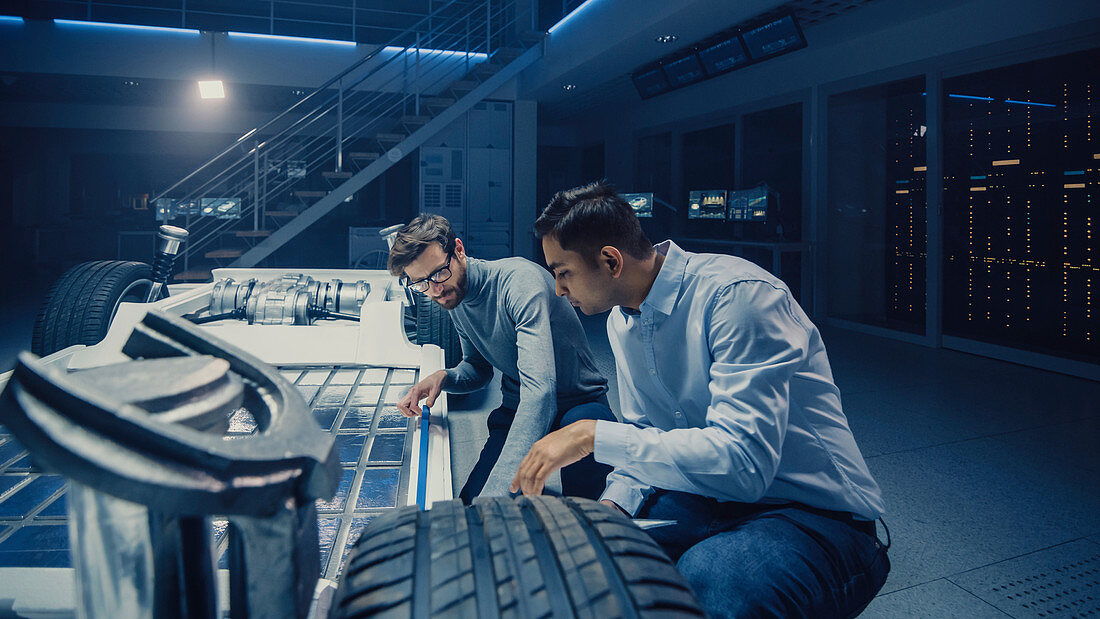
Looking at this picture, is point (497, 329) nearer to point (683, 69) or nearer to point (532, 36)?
point (683, 69)

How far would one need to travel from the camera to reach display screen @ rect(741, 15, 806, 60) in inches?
220

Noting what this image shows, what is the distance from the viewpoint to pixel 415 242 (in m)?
2.14

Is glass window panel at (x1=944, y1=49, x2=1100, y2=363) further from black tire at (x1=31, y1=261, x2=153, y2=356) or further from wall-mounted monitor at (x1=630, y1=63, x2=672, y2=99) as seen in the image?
black tire at (x1=31, y1=261, x2=153, y2=356)

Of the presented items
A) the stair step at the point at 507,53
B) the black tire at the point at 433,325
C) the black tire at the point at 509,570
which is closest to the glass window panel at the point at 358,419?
the black tire at the point at 509,570

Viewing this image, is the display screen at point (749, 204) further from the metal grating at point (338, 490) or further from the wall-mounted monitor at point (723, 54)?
the metal grating at point (338, 490)

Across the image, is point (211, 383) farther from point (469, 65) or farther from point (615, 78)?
point (469, 65)

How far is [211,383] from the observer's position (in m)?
0.42

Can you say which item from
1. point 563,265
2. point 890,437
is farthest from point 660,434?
point 890,437

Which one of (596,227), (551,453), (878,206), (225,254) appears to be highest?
(878,206)

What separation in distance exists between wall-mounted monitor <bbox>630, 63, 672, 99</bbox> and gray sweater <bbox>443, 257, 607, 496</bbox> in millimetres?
5837

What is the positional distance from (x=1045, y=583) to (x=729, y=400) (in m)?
1.50

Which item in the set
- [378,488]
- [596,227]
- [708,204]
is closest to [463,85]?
[708,204]

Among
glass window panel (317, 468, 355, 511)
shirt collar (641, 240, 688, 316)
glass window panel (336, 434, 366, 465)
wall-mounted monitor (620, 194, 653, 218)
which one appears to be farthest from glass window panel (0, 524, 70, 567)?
wall-mounted monitor (620, 194, 653, 218)

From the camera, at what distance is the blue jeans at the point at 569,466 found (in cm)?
194
